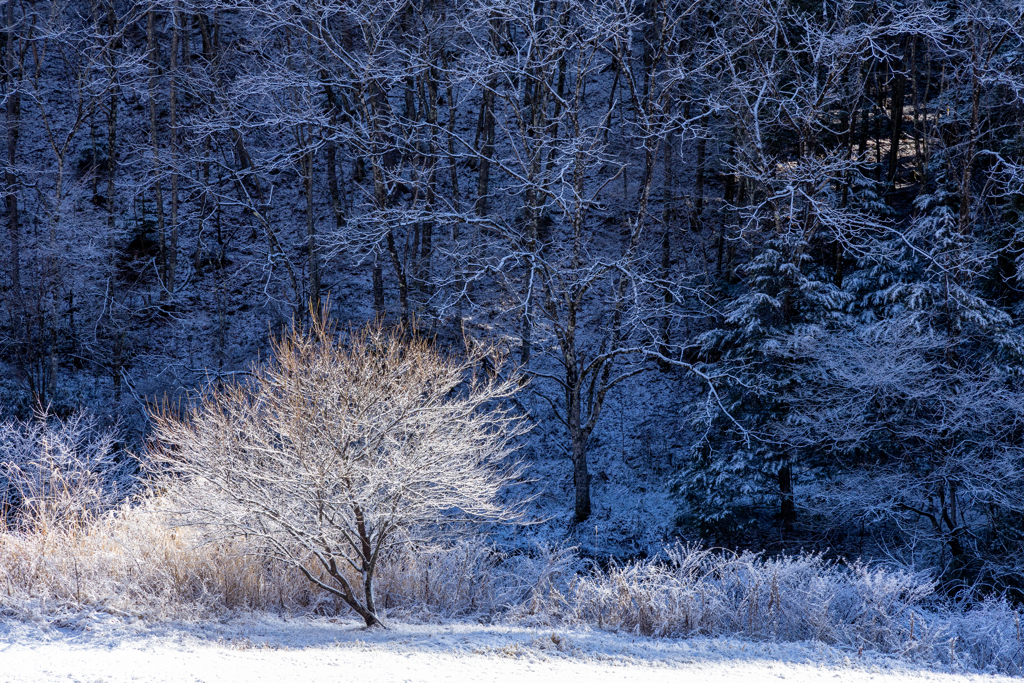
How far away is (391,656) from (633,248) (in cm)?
1038

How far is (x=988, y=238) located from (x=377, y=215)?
12.3 meters

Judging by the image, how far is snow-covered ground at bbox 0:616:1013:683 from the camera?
5859 mm

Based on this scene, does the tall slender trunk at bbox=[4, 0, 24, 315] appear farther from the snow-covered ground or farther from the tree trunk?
the tree trunk

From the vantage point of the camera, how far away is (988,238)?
1477cm

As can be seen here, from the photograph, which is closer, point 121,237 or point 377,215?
point 377,215

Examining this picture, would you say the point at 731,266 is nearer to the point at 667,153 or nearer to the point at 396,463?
the point at 667,153

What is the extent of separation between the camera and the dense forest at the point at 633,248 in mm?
12961

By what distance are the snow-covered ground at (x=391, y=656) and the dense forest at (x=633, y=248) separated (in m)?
5.71

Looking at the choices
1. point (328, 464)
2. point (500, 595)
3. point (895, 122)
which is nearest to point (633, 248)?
point (500, 595)

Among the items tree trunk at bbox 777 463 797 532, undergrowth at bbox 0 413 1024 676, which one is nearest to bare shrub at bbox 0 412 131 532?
undergrowth at bbox 0 413 1024 676

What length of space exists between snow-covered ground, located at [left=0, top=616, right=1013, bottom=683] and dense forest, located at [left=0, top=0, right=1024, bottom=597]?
5712 millimetres

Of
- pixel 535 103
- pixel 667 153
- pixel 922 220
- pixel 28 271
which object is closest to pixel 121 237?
pixel 28 271

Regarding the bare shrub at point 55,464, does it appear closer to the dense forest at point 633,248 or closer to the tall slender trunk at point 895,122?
the dense forest at point 633,248

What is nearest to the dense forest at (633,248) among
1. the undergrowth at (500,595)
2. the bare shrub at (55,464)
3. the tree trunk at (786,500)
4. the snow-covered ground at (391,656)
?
the tree trunk at (786,500)
